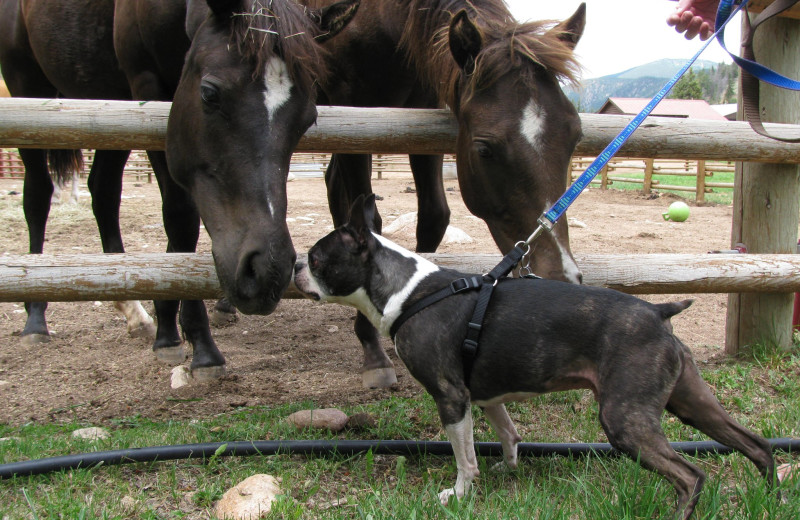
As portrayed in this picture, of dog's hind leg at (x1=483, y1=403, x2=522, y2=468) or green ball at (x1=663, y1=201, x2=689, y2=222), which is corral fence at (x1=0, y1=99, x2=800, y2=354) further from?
green ball at (x1=663, y1=201, x2=689, y2=222)

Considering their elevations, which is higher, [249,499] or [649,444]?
[649,444]

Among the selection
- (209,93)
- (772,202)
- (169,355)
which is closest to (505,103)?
(209,93)

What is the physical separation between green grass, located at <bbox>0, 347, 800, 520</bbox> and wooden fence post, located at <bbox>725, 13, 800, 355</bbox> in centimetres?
73

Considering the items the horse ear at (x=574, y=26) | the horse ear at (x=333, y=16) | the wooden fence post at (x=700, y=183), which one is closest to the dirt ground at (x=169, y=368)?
the horse ear at (x=333, y=16)

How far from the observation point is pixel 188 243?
12.1ft

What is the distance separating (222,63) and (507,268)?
140cm

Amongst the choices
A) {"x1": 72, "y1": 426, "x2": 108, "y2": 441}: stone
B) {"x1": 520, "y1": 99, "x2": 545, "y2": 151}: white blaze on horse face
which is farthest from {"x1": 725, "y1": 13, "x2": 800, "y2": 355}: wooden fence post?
{"x1": 72, "y1": 426, "x2": 108, "y2": 441}: stone

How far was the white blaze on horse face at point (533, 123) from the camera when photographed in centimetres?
249

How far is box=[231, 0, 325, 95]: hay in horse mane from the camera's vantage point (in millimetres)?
2449

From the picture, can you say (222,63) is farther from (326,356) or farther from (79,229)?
(79,229)

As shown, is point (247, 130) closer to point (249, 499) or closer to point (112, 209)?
point (249, 499)

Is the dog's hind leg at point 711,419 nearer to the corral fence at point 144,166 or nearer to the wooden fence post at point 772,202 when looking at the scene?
the wooden fence post at point 772,202

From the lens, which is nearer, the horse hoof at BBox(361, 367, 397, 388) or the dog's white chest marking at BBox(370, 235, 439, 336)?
the dog's white chest marking at BBox(370, 235, 439, 336)

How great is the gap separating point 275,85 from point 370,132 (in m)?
0.76
